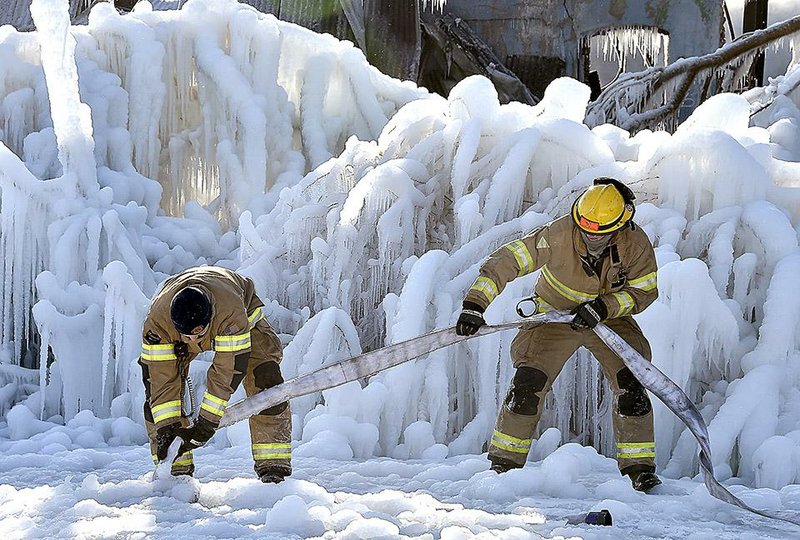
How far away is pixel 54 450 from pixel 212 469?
4.17 feet

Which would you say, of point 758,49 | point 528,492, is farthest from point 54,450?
point 758,49

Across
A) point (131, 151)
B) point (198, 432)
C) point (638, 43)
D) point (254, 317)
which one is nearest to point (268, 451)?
point (198, 432)

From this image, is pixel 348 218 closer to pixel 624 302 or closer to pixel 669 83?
pixel 624 302

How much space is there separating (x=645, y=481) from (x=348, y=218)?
3.01m

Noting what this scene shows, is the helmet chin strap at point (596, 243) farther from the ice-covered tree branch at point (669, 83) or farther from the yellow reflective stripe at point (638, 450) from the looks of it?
the ice-covered tree branch at point (669, 83)

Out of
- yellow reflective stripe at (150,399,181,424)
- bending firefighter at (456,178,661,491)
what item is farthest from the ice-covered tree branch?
yellow reflective stripe at (150,399,181,424)

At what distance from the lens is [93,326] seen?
7121 mm

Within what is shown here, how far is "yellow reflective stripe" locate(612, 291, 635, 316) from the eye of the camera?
4688mm

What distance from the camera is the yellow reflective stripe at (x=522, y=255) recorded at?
4.77m

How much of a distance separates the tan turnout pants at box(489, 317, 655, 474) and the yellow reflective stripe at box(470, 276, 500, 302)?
1.50 feet

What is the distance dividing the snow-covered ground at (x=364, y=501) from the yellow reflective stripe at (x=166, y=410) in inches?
12.6

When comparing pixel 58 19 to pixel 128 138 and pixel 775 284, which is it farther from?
pixel 775 284

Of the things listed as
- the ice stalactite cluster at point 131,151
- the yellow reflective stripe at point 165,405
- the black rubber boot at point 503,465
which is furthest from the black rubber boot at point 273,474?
the ice stalactite cluster at point 131,151

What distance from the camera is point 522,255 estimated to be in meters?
4.77
